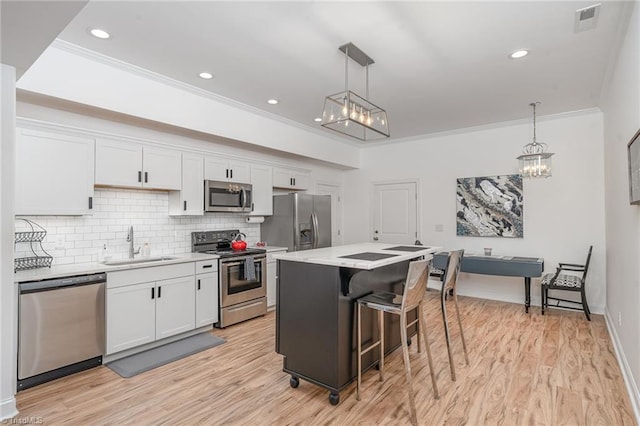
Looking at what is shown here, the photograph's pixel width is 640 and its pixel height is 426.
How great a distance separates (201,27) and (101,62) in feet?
3.85

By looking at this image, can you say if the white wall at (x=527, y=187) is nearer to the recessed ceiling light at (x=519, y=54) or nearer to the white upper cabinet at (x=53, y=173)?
the recessed ceiling light at (x=519, y=54)

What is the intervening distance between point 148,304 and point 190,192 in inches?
54.7

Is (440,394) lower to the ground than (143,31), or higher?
lower

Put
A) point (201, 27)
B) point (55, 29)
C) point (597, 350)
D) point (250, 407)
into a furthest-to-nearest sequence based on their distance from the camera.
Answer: point (597, 350) → point (201, 27) → point (250, 407) → point (55, 29)

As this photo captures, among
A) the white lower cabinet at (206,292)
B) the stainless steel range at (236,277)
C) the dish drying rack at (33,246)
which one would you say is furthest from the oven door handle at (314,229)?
the dish drying rack at (33,246)

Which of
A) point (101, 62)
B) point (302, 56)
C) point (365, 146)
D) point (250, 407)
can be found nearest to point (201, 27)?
point (302, 56)

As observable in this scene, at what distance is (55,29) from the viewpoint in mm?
1915

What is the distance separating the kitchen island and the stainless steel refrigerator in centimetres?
222

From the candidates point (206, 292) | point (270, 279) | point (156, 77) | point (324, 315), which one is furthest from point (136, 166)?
point (324, 315)

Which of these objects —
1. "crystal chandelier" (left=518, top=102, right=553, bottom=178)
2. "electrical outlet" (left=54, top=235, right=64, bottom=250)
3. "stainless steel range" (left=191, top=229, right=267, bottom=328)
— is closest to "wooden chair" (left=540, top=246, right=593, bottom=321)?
"crystal chandelier" (left=518, top=102, right=553, bottom=178)

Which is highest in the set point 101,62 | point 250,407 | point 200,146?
point 101,62

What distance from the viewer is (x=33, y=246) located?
3158 mm

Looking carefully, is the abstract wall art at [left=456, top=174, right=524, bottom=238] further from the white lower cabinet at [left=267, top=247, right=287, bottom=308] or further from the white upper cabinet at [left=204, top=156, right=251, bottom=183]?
the white upper cabinet at [left=204, top=156, right=251, bottom=183]

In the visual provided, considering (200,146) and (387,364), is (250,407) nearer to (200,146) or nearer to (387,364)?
(387,364)
